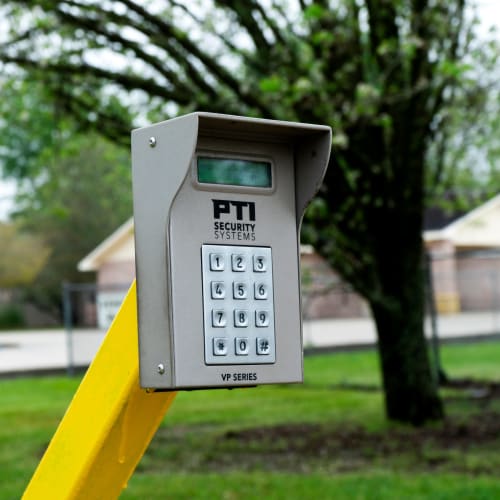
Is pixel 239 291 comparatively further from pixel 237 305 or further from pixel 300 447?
pixel 300 447

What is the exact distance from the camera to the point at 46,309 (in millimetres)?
45969

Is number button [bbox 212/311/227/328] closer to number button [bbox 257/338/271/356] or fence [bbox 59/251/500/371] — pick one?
number button [bbox 257/338/271/356]

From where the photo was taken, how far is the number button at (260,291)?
71.5 inches

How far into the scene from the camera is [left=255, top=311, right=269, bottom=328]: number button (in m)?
1.81

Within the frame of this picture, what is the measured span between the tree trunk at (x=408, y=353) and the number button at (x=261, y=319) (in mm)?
6958

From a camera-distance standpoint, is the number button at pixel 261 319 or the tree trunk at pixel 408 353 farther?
the tree trunk at pixel 408 353

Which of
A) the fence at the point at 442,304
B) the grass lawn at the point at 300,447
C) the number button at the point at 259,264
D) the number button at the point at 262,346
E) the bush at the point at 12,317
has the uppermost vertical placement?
the number button at the point at 259,264

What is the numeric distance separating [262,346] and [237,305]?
0.09m

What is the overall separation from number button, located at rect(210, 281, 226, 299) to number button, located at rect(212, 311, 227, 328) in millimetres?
27

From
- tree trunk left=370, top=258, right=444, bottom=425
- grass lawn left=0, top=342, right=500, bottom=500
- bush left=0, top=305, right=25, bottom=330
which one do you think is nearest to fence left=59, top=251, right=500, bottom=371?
grass lawn left=0, top=342, right=500, bottom=500

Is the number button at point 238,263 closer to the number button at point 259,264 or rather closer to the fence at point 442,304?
the number button at point 259,264

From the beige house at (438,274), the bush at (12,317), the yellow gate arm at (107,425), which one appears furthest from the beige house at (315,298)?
the bush at (12,317)

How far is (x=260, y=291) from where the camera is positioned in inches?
71.7

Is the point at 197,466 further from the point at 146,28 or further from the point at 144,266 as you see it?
the point at 144,266
